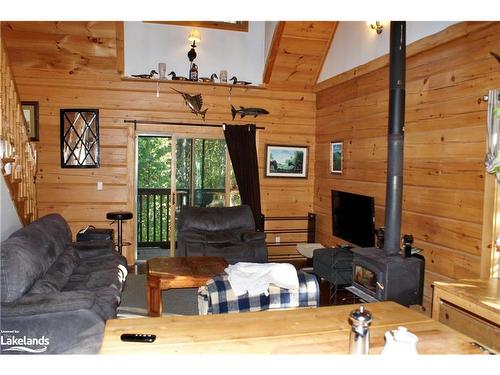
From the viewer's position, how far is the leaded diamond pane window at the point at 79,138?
19.2ft

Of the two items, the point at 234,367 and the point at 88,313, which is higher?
the point at 234,367

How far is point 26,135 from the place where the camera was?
4316 millimetres

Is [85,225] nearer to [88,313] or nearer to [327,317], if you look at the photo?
[88,313]

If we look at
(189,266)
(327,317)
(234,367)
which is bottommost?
(189,266)

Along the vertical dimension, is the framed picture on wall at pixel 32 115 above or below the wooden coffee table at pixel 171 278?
above

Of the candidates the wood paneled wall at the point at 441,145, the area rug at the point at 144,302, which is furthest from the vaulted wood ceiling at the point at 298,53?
the area rug at the point at 144,302

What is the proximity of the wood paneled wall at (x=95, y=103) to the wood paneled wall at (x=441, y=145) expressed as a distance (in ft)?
6.57

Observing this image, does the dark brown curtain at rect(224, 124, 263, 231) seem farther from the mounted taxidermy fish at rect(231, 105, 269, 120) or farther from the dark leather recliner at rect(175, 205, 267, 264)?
the dark leather recliner at rect(175, 205, 267, 264)

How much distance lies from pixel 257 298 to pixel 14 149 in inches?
118

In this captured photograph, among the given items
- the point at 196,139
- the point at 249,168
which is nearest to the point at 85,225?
the point at 196,139

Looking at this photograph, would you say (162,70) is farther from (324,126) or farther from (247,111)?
(324,126)

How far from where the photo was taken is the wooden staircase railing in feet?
11.2

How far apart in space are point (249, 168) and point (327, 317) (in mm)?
4752

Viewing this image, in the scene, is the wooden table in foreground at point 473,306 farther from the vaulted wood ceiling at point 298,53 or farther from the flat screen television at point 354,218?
the vaulted wood ceiling at point 298,53
